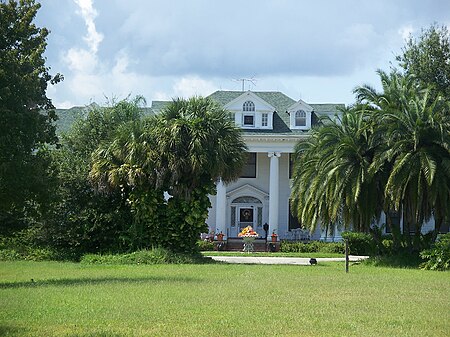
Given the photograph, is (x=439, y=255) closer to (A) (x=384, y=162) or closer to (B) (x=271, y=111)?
(A) (x=384, y=162)

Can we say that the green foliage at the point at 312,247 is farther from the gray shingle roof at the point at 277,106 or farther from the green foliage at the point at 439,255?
the green foliage at the point at 439,255

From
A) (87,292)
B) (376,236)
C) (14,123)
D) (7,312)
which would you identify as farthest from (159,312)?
(376,236)

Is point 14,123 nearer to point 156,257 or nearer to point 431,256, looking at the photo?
point 156,257

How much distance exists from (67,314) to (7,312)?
1156 mm

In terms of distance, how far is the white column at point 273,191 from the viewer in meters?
48.6

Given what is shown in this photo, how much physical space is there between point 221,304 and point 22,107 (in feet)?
27.5

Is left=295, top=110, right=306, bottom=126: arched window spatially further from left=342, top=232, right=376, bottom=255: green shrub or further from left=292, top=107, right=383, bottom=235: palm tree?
left=292, top=107, right=383, bottom=235: palm tree

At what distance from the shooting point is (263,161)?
5166 centimetres

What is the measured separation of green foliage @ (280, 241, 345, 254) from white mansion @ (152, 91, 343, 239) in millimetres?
2938

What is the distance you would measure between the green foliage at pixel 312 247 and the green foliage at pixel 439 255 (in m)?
16.3

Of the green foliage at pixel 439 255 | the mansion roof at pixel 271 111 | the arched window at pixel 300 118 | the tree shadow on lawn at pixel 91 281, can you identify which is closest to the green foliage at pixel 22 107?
the tree shadow on lawn at pixel 91 281

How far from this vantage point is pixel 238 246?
1886 inches

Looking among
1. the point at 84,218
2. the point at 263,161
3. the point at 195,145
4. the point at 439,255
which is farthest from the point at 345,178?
the point at 263,161

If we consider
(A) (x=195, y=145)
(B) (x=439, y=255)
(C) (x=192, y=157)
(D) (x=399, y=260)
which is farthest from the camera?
(D) (x=399, y=260)
